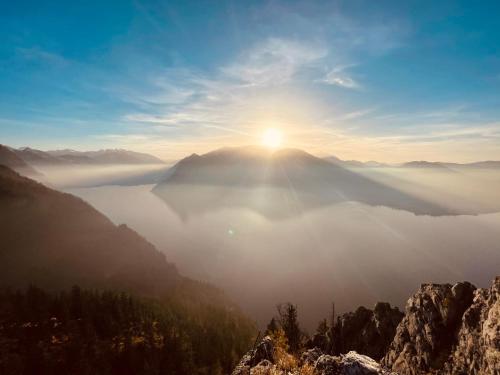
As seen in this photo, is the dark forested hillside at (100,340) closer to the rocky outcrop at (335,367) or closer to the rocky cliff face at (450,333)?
the rocky cliff face at (450,333)

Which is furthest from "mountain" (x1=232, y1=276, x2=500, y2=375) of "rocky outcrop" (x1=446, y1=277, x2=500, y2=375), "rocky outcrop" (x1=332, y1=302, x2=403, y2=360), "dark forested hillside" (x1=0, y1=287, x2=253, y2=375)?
"dark forested hillside" (x1=0, y1=287, x2=253, y2=375)

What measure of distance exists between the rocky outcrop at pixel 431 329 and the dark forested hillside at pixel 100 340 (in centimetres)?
6527

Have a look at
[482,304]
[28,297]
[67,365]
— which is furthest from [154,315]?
[482,304]

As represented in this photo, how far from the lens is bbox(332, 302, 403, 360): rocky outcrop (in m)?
65.9

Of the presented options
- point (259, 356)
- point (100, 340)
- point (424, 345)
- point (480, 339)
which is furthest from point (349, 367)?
point (100, 340)

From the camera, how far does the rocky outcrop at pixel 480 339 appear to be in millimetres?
29808

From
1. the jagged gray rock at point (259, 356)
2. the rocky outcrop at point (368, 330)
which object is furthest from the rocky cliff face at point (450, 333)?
the jagged gray rock at point (259, 356)

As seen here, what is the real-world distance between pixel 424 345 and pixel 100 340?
282 feet

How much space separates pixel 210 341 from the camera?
128 meters

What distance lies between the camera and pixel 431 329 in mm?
44719

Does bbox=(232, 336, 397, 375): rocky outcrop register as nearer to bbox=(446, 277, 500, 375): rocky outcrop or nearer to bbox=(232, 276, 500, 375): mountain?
bbox=(232, 276, 500, 375): mountain

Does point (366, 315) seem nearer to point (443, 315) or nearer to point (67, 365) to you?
point (443, 315)

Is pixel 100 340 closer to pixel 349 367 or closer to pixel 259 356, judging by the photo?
pixel 259 356

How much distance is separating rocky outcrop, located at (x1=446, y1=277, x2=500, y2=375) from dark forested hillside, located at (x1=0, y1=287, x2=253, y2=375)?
245 feet
